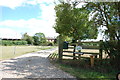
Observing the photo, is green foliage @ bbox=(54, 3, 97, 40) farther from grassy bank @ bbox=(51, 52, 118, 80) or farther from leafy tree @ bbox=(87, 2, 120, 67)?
grassy bank @ bbox=(51, 52, 118, 80)

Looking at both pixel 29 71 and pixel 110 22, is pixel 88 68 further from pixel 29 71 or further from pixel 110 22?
pixel 29 71

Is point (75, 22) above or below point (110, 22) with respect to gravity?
above

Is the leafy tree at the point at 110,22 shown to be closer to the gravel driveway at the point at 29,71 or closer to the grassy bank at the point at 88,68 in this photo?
the grassy bank at the point at 88,68

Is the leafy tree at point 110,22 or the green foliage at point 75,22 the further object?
the green foliage at point 75,22

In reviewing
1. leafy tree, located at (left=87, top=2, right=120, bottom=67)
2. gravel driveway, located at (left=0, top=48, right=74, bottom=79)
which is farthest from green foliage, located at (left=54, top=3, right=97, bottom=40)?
gravel driveway, located at (left=0, top=48, right=74, bottom=79)

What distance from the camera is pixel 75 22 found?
27.4 ft

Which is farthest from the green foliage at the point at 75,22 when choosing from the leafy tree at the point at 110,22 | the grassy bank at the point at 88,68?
the grassy bank at the point at 88,68

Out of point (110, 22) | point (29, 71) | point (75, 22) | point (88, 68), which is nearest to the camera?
point (29, 71)

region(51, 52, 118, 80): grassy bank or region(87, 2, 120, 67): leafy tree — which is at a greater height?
region(87, 2, 120, 67): leafy tree

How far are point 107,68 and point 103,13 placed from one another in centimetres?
297

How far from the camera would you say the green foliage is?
7388 mm

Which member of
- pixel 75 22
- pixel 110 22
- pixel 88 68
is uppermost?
pixel 75 22

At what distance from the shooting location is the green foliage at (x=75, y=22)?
24.2ft

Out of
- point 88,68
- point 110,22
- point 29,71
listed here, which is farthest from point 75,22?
point 29,71
